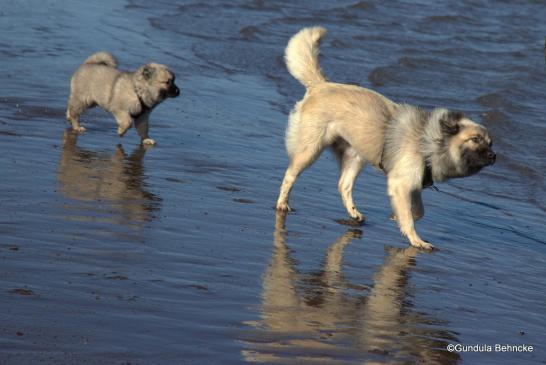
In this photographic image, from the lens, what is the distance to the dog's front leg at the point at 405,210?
775 centimetres

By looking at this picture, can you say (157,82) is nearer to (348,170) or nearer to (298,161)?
(298,161)

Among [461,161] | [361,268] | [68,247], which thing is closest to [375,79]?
[461,161]

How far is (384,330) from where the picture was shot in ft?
17.9

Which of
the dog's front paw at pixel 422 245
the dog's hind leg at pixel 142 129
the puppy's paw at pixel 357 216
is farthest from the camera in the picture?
the dog's hind leg at pixel 142 129

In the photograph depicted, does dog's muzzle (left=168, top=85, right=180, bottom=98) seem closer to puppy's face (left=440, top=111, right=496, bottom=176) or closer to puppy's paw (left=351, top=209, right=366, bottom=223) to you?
puppy's paw (left=351, top=209, right=366, bottom=223)

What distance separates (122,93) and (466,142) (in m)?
3.83

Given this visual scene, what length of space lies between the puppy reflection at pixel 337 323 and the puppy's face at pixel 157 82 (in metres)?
3.94

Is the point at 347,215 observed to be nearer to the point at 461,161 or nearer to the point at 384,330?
the point at 461,161

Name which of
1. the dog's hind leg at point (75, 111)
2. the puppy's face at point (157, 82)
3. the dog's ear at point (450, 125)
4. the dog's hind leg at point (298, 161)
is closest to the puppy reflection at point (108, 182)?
the dog's hind leg at point (75, 111)

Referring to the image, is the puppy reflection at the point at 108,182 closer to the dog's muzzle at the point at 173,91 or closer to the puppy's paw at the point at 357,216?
the dog's muzzle at the point at 173,91

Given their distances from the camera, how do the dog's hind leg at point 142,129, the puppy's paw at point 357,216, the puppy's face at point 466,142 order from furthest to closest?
the dog's hind leg at point 142,129
the puppy's paw at point 357,216
the puppy's face at point 466,142

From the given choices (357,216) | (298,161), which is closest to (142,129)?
(298,161)

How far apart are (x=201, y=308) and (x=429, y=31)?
16.9 meters

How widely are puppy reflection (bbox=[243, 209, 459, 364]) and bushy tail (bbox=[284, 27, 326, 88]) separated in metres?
2.34
